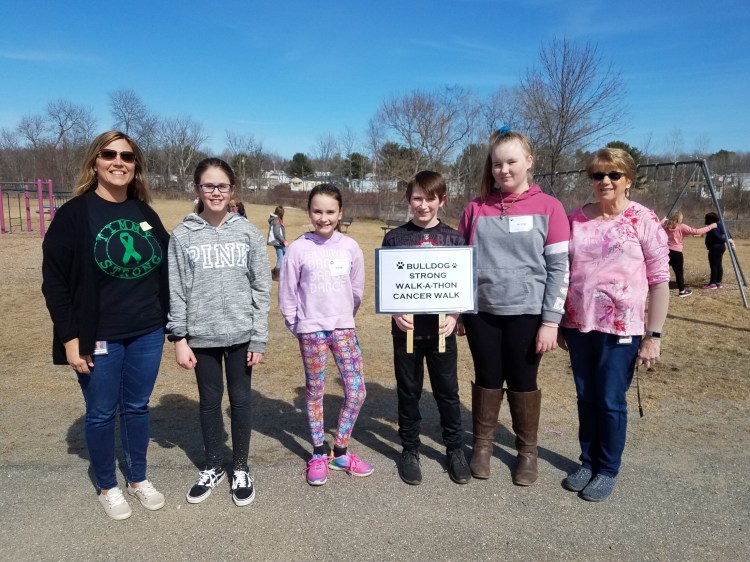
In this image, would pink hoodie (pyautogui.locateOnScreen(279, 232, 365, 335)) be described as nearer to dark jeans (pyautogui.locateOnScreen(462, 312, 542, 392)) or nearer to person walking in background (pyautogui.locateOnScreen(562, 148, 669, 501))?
dark jeans (pyautogui.locateOnScreen(462, 312, 542, 392))

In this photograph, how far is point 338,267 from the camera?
11.0ft

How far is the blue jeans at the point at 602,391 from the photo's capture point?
318 centimetres

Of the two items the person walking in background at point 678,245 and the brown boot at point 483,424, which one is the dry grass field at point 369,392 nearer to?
the brown boot at point 483,424

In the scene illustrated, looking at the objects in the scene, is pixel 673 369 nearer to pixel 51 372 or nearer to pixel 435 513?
pixel 435 513

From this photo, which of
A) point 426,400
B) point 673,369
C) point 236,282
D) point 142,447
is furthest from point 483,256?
point 673,369

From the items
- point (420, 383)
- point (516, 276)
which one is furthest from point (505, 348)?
point (420, 383)

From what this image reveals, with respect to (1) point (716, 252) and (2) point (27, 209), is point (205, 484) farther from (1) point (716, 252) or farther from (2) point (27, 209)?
(2) point (27, 209)

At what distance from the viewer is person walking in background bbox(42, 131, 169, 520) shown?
2.76 m

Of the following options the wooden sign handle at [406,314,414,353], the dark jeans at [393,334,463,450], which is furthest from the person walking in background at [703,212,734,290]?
the wooden sign handle at [406,314,414,353]

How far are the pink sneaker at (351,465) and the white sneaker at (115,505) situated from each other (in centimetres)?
123

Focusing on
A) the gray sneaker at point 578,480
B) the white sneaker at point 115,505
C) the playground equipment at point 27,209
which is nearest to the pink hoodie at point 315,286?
the white sneaker at point 115,505

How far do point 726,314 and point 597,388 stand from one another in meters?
7.33

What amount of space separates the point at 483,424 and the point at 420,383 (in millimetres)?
494

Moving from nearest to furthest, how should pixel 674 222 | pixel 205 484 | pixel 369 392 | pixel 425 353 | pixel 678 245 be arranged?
pixel 205 484 → pixel 425 353 → pixel 369 392 → pixel 678 245 → pixel 674 222
